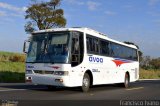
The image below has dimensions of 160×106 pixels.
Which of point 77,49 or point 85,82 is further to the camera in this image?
point 85,82

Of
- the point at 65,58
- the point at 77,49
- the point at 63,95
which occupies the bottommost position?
the point at 63,95

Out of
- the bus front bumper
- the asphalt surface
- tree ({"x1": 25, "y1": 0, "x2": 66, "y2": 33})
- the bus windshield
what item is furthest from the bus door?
tree ({"x1": 25, "y1": 0, "x2": 66, "y2": 33})

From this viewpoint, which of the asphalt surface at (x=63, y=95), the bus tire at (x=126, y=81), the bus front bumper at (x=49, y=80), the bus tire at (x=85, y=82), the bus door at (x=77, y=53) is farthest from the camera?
the bus tire at (x=126, y=81)

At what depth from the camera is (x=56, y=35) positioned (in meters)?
19.2

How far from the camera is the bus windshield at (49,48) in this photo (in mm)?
18750

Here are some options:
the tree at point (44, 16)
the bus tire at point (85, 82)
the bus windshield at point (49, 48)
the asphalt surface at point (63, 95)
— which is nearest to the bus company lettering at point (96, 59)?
the bus tire at point (85, 82)

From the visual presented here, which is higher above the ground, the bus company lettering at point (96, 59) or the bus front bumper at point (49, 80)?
the bus company lettering at point (96, 59)

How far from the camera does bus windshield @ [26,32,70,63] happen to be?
18750 millimetres

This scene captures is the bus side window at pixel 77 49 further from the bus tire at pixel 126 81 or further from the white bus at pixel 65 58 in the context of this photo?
the bus tire at pixel 126 81

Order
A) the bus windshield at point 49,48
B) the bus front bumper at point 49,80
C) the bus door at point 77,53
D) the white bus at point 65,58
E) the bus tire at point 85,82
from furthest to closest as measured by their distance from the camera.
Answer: the bus tire at point 85,82, the bus door at point 77,53, the bus windshield at point 49,48, the white bus at point 65,58, the bus front bumper at point 49,80

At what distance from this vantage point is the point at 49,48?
750 inches

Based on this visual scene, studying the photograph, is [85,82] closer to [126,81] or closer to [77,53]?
[77,53]

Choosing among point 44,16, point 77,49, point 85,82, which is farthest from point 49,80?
point 44,16

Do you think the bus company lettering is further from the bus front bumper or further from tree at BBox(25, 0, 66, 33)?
tree at BBox(25, 0, 66, 33)
